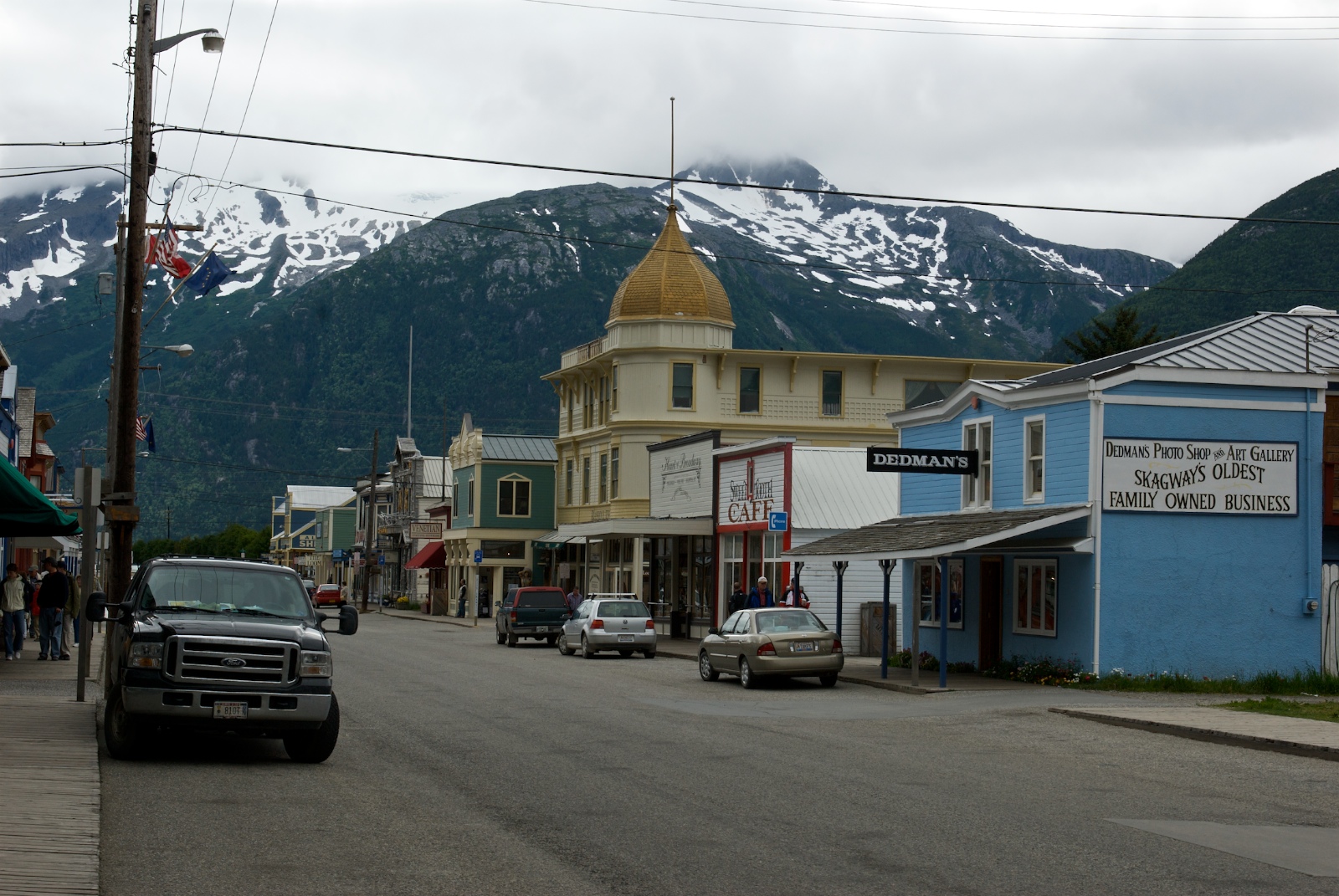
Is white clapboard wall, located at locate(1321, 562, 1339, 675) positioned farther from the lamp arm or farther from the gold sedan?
the lamp arm

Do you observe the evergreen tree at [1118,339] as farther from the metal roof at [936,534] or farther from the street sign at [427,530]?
the metal roof at [936,534]

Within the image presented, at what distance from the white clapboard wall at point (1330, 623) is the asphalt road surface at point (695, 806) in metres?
8.42

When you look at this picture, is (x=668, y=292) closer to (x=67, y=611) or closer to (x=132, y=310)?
(x=67, y=611)

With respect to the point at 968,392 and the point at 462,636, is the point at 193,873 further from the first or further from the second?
the point at 462,636

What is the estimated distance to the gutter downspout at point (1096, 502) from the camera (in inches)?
1006

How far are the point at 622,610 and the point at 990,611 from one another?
10160mm

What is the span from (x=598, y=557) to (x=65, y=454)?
141 m

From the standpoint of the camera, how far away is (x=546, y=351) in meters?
195

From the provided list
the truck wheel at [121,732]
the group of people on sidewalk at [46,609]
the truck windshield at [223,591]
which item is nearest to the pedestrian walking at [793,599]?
the group of people on sidewalk at [46,609]

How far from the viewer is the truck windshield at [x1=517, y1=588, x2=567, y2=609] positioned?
4250cm

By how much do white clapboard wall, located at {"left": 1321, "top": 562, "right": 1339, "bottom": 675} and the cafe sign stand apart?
1.41 metres

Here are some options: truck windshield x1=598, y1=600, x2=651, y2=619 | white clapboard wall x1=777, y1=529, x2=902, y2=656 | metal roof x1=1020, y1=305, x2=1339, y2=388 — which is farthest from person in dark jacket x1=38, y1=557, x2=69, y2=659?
metal roof x1=1020, y1=305, x2=1339, y2=388

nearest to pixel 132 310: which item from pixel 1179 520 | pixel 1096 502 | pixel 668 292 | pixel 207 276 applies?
pixel 207 276

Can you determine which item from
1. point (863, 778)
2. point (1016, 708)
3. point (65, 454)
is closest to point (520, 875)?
point (863, 778)
